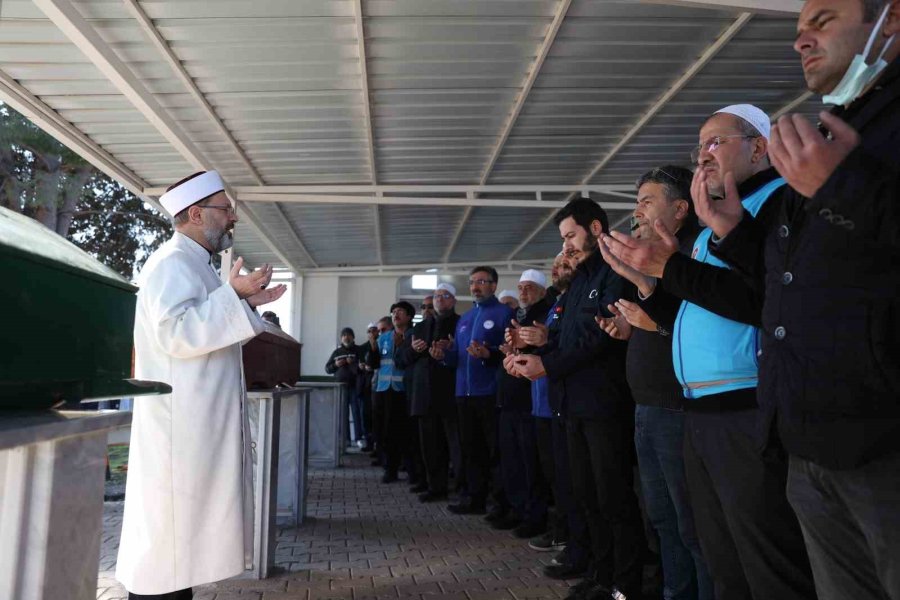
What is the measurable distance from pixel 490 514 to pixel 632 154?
5736mm

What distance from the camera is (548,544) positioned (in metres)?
5.54

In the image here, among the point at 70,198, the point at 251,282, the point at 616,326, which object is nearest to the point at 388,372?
the point at 616,326

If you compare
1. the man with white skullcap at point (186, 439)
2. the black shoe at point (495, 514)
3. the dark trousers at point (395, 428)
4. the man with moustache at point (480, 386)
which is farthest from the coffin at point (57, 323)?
the dark trousers at point (395, 428)

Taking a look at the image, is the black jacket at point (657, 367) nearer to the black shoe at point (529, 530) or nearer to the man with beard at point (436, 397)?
the black shoe at point (529, 530)

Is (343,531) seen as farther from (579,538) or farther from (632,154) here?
(632,154)

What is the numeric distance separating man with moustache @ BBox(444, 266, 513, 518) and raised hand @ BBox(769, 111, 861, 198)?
503cm

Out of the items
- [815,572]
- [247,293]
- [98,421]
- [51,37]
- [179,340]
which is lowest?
[815,572]

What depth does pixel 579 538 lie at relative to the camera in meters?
4.66

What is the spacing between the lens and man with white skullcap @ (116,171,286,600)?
323cm

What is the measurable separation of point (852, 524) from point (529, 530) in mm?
4605

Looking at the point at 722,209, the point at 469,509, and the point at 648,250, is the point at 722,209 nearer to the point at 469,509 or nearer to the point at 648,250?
the point at 648,250

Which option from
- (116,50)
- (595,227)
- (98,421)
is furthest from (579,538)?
(116,50)

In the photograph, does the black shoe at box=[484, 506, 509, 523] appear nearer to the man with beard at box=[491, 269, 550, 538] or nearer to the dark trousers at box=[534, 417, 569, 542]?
the man with beard at box=[491, 269, 550, 538]

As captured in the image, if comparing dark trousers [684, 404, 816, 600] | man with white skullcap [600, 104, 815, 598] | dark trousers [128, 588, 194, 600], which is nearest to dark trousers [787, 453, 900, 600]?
dark trousers [684, 404, 816, 600]
